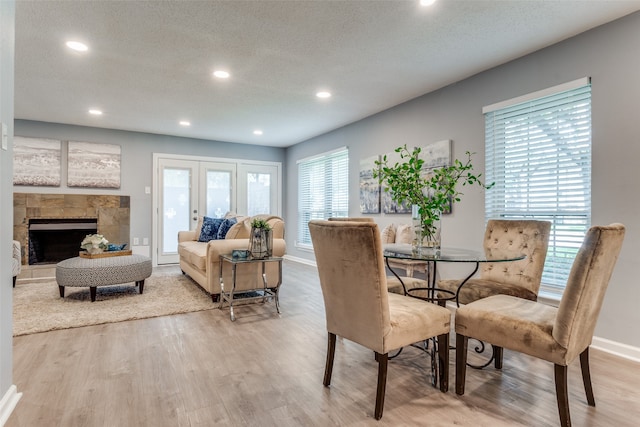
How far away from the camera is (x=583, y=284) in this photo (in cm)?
150

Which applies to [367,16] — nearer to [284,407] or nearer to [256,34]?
[256,34]

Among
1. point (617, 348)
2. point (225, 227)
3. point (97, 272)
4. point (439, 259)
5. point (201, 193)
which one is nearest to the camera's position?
point (439, 259)

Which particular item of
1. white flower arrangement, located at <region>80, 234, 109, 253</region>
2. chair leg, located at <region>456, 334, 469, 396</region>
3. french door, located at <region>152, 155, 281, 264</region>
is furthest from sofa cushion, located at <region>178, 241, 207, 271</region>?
chair leg, located at <region>456, 334, 469, 396</region>

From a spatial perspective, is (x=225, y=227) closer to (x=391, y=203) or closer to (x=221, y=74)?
(x=221, y=74)

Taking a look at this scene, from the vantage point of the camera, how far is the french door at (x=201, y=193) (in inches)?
251

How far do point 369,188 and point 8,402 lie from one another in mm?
4189

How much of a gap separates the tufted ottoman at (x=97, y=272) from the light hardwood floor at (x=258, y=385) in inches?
31.1

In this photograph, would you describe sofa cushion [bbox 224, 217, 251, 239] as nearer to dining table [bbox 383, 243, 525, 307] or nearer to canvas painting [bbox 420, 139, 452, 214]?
dining table [bbox 383, 243, 525, 307]

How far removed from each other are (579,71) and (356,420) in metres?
3.03

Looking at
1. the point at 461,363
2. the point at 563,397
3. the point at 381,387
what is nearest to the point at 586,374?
the point at 563,397

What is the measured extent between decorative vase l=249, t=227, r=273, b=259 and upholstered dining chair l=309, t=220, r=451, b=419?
161 cm

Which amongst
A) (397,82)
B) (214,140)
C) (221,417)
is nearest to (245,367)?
(221,417)

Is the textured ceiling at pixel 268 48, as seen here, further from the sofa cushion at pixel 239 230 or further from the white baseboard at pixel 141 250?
the white baseboard at pixel 141 250

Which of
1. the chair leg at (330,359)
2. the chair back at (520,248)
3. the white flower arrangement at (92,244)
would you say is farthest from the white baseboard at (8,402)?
the chair back at (520,248)
